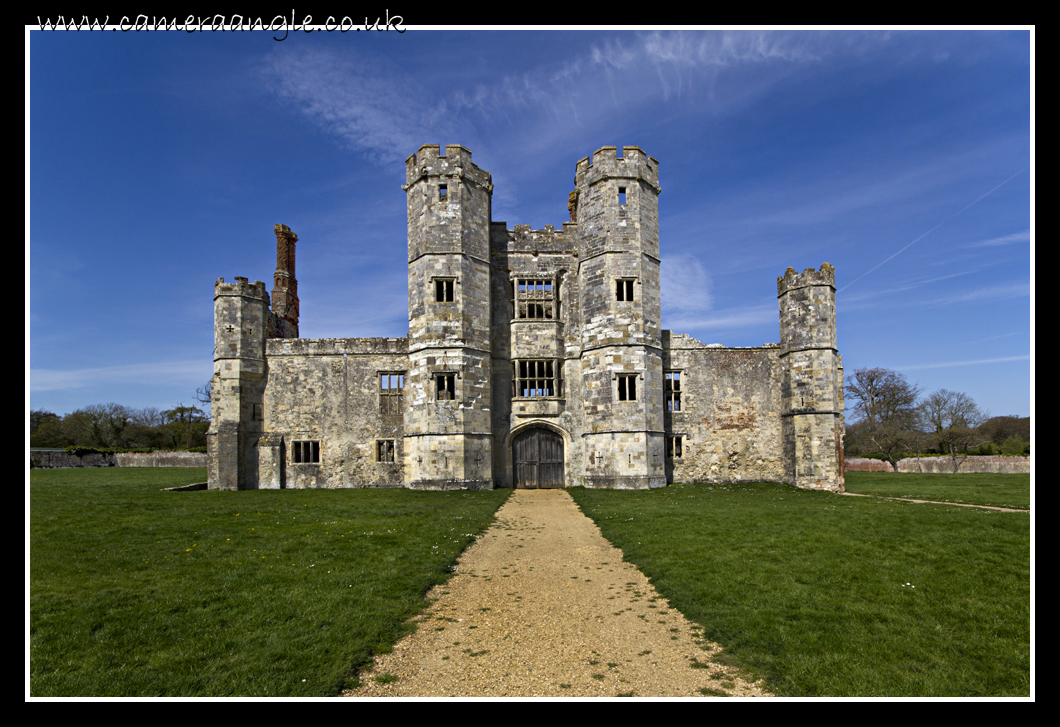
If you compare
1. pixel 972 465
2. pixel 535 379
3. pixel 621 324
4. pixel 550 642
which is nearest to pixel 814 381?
pixel 621 324

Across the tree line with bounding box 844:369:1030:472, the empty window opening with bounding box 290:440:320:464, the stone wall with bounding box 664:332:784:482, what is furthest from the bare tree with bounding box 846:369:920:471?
the empty window opening with bounding box 290:440:320:464

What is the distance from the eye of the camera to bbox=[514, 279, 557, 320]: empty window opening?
26.2 meters

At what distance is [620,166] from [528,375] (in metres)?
10.8

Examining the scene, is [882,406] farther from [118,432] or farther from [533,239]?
[118,432]

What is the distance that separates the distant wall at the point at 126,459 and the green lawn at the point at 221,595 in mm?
35261

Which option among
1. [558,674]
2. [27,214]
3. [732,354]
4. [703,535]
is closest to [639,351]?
[732,354]

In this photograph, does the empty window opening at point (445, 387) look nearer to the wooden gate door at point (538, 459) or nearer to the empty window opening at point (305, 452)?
the wooden gate door at point (538, 459)

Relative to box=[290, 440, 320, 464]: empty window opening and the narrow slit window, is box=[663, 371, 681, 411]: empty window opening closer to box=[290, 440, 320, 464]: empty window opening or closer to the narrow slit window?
the narrow slit window

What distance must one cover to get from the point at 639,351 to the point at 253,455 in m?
19.1

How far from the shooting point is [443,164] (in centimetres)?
2462

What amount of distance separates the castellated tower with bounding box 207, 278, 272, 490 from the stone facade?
68 mm

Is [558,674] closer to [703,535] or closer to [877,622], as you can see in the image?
[877,622]

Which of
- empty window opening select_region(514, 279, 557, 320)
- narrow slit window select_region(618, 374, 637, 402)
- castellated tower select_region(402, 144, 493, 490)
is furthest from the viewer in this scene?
empty window opening select_region(514, 279, 557, 320)

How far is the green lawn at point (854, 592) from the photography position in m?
5.08
